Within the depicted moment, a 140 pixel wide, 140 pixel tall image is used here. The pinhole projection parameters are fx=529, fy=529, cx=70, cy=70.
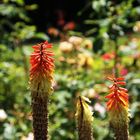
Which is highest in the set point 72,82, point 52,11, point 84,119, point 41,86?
point 52,11

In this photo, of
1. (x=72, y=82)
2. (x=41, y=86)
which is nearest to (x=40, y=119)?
(x=41, y=86)

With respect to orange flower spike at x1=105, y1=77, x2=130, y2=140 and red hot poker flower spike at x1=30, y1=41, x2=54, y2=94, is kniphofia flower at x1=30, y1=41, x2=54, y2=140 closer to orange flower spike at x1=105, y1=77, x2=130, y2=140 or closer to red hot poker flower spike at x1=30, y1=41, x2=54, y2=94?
red hot poker flower spike at x1=30, y1=41, x2=54, y2=94

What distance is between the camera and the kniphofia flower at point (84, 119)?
7.43ft

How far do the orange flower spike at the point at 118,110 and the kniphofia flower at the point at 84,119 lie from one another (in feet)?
0.35

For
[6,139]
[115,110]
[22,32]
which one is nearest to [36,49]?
[115,110]

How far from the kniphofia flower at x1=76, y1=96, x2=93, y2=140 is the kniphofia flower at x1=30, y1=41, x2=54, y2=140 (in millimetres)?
150

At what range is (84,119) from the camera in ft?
7.45

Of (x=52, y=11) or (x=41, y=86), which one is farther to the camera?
(x=52, y=11)

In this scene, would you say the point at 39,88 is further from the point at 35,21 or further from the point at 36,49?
the point at 35,21

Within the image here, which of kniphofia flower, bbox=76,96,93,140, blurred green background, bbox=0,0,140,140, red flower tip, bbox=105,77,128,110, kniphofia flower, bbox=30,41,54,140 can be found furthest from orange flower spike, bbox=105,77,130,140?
blurred green background, bbox=0,0,140,140

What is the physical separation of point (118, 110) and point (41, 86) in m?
0.36

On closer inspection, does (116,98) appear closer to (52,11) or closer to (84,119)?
(84,119)

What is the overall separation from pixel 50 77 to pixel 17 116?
312 cm

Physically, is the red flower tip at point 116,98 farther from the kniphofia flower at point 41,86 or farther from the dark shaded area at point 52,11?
the dark shaded area at point 52,11
